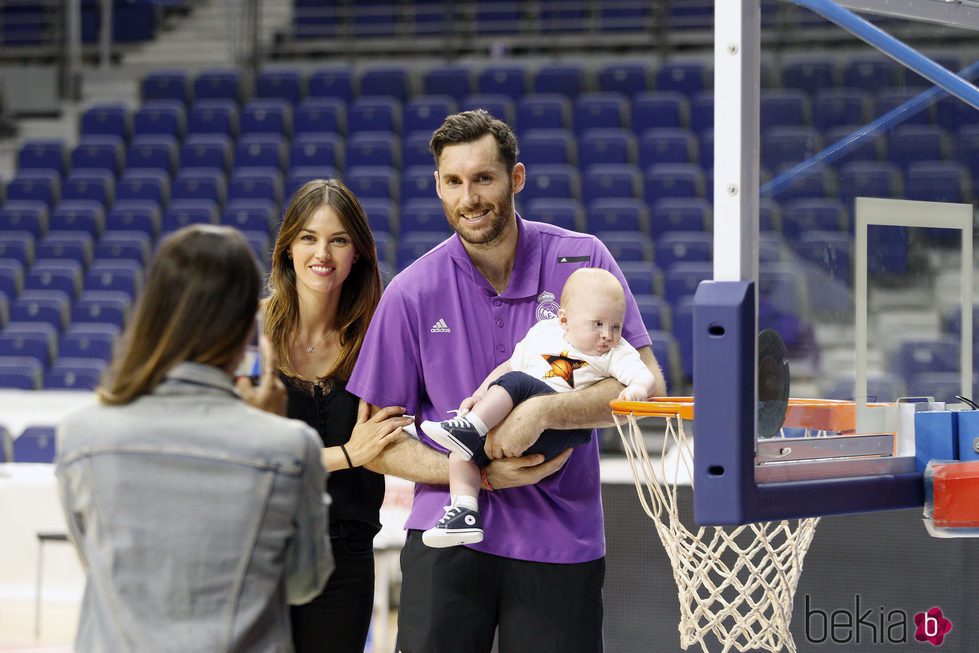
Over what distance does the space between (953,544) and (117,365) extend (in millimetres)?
3446

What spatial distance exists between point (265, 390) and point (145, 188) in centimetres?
945

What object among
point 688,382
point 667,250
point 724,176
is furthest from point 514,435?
point 667,250

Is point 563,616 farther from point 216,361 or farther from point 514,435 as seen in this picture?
point 216,361

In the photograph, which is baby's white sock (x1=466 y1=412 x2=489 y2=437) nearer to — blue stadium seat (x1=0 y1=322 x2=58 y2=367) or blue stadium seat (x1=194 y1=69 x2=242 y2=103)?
blue stadium seat (x1=0 y1=322 x2=58 y2=367)

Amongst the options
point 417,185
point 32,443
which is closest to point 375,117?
point 417,185

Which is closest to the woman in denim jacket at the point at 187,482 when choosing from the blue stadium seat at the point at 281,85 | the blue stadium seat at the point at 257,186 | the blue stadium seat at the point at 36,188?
the blue stadium seat at the point at 257,186

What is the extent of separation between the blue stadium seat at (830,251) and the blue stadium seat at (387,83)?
9.58 meters

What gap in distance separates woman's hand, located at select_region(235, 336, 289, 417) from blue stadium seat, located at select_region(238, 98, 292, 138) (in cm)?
967

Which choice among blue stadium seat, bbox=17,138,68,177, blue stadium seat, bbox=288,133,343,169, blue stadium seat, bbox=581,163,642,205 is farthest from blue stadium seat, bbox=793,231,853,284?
blue stadium seat, bbox=17,138,68,177

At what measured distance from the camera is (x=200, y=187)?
10961mm

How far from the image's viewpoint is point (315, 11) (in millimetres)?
13820

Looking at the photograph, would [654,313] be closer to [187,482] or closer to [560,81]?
[560,81]

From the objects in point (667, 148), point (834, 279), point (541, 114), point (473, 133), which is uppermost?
point (541, 114)

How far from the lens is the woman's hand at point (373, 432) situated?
292 cm
